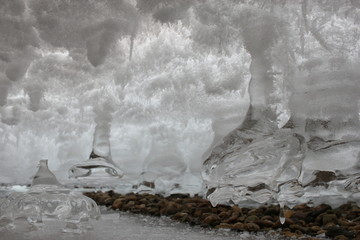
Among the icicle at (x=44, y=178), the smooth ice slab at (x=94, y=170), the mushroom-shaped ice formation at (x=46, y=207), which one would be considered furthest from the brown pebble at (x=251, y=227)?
the smooth ice slab at (x=94, y=170)

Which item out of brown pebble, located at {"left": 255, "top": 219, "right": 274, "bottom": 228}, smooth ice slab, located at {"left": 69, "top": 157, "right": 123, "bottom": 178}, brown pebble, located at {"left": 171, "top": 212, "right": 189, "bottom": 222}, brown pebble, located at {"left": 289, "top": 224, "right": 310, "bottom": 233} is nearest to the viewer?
brown pebble, located at {"left": 289, "top": 224, "right": 310, "bottom": 233}

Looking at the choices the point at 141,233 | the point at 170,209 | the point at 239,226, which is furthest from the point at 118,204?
the point at 239,226

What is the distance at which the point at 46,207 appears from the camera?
350 cm

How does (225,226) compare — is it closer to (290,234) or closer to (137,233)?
(290,234)

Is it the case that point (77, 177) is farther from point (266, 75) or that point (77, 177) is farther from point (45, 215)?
point (266, 75)

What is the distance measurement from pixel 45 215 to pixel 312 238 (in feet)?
7.68

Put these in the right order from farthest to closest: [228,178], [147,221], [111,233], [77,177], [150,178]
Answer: [150,178] → [77,177] → [147,221] → [111,233] → [228,178]

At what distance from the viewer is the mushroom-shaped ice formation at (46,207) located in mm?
3478

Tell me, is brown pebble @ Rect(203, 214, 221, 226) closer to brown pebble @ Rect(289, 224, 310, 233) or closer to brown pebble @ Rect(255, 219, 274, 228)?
brown pebble @ Rect(255, 219, 274, 228)

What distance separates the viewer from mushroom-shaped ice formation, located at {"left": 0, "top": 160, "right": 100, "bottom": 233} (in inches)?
137

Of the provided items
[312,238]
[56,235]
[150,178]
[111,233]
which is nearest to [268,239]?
[312,238]

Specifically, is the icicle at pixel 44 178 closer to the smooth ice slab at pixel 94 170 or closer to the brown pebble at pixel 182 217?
the brown pebble at pixel 182 217

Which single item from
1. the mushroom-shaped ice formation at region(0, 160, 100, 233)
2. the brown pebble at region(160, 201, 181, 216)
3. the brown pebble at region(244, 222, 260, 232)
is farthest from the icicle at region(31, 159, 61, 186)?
the brown pebble at region(160, 201, 181, 216)

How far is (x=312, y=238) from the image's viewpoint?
12.0 ft
